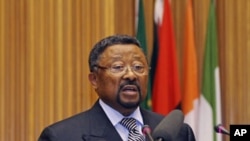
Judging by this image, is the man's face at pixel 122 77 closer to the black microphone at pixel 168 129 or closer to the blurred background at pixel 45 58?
the black microphone at pixel 168 129

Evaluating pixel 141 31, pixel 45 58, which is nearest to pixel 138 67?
pixel 45 58

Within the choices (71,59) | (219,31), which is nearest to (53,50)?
(71,59)

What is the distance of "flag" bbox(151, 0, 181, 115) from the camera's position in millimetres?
5004

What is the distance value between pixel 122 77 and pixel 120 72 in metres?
0.03

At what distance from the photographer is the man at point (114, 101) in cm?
290

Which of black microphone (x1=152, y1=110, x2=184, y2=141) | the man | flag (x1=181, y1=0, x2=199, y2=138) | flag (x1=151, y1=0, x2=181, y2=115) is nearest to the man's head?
the man

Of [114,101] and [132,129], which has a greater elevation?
[114,101]

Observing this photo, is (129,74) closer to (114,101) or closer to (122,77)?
(122,77)

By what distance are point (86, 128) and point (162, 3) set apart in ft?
7.79

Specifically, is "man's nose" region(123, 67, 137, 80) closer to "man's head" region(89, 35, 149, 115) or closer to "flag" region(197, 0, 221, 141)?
"man's head" region(89, 35, 149, 115)

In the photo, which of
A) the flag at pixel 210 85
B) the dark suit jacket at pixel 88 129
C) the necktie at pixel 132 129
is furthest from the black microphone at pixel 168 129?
the flag at pixel 210 85

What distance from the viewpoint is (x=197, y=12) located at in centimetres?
524

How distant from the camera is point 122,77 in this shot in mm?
2939

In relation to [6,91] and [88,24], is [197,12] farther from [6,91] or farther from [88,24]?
[6,91]
